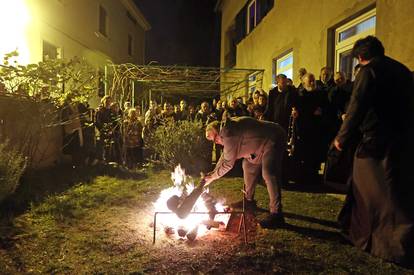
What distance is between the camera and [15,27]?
10.8m

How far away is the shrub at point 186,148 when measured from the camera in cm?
907

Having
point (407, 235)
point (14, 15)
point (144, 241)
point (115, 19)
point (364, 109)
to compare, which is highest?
point (115, 19)

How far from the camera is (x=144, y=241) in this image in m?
4.54

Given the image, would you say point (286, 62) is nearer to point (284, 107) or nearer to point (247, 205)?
point (284, 107)

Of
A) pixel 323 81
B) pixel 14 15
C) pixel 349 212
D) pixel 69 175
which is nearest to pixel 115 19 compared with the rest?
pixel 14 15

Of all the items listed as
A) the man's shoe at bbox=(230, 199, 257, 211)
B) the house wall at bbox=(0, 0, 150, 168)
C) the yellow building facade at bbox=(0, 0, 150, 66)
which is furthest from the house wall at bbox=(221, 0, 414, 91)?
the yellow building facade at bbox=(0, 0, 150, 66)

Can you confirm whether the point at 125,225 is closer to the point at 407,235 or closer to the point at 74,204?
the point at 74,204

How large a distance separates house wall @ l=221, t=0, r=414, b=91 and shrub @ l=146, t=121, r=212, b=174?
306 cm

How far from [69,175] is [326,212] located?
17.6 ft

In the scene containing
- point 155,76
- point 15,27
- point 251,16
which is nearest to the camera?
point 15,27

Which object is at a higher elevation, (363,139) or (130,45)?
(130,45)

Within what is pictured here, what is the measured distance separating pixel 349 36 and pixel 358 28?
1.21ft

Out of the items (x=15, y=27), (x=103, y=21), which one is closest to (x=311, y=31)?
(x=15, y=27)

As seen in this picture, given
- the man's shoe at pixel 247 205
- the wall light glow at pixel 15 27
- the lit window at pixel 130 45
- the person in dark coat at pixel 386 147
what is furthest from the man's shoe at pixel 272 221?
the lit window at pixel 130 45
